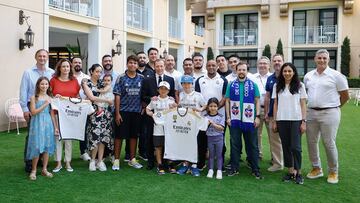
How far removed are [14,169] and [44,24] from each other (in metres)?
6.77

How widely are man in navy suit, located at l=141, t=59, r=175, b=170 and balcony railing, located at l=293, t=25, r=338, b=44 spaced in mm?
23691

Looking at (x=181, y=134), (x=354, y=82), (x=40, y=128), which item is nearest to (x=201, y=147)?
(x=181, y=134)

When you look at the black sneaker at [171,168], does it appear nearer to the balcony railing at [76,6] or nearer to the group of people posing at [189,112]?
the group of people posing at [189,112]

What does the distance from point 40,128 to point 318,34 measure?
84.7 feet

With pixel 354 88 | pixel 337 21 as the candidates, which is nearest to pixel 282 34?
pixel 337 21

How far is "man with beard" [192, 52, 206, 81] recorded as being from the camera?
6.82 m

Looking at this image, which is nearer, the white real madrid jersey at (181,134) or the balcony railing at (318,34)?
the white real madrid jersey at (181,134)

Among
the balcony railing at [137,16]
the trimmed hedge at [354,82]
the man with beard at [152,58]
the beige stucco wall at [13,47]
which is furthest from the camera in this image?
the trimmed hedge at [354,82]

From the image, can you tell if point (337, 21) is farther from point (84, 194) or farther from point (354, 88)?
point (84, 194)

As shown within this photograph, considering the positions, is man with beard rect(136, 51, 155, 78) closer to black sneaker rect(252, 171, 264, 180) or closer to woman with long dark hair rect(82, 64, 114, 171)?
woman with long dark hair rect(82, 64, 114, 171)

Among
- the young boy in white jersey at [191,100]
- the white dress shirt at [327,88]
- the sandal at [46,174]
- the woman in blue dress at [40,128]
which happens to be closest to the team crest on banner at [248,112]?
the young boy in white jersey at [191,100]

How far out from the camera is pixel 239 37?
99.2ft

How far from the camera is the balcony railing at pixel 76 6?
13117 mm

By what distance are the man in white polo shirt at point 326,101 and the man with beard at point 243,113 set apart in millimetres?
854
